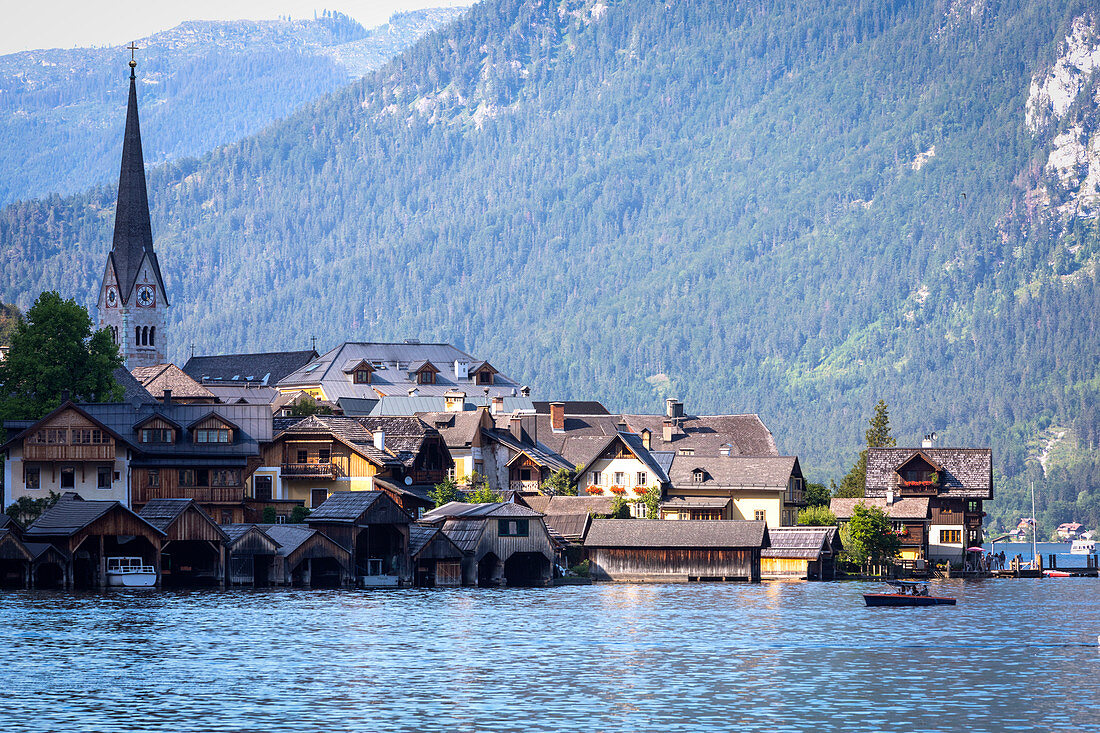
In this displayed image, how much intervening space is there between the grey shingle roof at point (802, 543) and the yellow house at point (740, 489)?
12.5m

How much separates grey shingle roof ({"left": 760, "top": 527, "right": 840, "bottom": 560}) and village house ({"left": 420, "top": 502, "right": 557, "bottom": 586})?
71.6ft

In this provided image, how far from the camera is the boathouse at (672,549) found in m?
139

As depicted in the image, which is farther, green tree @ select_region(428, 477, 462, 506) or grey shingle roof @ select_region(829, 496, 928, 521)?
grey shingle roof @ select_region(829, 496, 928, 521)

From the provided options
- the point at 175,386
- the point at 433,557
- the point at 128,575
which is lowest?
the point at 128,575

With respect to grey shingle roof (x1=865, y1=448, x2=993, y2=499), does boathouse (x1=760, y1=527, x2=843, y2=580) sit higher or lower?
lower

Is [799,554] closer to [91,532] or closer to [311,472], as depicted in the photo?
[311,472]

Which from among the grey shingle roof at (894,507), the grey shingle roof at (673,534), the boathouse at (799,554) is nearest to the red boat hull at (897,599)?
the grey shingle roof at (673,534)

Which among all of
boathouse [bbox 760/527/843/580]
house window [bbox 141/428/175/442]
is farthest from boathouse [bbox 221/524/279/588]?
boathouse [bbox 760/527/843/580]

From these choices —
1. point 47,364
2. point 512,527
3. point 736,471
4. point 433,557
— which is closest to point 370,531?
point 433,557

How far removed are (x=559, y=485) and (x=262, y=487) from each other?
29.8 meters

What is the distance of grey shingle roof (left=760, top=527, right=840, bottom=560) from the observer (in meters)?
145

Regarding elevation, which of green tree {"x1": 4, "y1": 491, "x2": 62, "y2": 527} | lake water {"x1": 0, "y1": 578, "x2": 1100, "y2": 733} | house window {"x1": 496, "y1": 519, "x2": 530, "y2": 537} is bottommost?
lake water {"x1": 0, "y1": 578, "x2": 1100, "y2": 733}

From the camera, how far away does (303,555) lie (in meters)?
121

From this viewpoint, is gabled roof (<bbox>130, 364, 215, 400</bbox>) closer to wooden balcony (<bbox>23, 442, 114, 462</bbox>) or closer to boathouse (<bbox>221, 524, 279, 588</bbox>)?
wooden balcony (<bbox>23, 442, 114, 462</bbox>)
